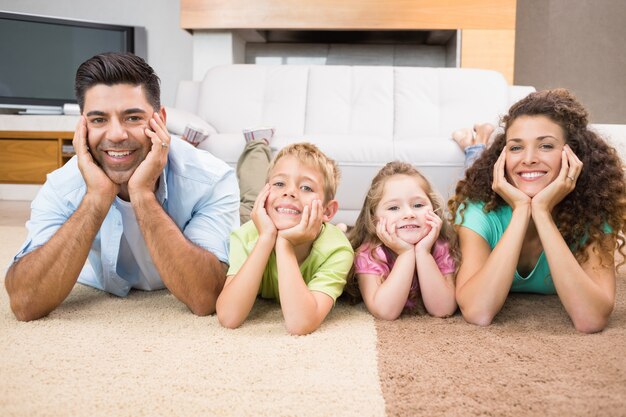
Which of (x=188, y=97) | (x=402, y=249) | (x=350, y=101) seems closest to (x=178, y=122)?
(x=188, y=97)

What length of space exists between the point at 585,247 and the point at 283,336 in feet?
2.47

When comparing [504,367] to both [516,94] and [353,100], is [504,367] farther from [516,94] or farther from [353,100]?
[516,94]

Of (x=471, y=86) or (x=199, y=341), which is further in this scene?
(x=471, y=86)

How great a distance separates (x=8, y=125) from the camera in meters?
4.37

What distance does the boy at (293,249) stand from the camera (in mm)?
1206

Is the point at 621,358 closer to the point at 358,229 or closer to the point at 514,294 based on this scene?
the point at 514,294

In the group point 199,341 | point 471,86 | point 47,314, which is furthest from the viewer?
point 471,86

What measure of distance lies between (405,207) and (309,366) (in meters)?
0.53

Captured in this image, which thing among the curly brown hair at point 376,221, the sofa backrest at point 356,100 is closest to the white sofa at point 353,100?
the sofa backrest at point 356,100

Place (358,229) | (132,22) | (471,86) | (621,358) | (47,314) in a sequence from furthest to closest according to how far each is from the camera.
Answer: (132,22) → (471,86) → (358,229) → (47,314) → (621,358)

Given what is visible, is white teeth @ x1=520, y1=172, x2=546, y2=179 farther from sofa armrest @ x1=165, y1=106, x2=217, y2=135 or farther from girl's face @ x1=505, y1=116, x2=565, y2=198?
sofa armrest @ x1=165, y1=106, x2=217, y2=135

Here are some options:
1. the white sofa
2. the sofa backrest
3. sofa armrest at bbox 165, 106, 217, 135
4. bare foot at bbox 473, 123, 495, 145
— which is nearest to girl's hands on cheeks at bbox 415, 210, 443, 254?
bare foot at bbox 473, 123, 495, 145

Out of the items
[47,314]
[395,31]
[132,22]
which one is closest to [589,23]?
[395,31]

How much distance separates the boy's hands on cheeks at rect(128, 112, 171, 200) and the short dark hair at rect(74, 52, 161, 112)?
120 millimetres
